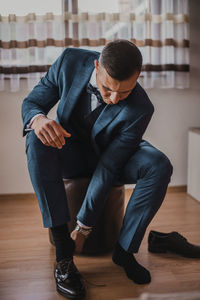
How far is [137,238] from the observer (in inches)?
60.2

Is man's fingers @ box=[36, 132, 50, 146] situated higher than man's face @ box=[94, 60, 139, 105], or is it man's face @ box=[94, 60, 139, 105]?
man's face @ box=[94, 60, 139, 105]

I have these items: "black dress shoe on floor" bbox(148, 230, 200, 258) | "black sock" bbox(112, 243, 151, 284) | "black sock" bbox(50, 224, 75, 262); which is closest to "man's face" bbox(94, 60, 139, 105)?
"black sock" bbox(50, 224, 75, 262)

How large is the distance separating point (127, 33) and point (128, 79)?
123 cm

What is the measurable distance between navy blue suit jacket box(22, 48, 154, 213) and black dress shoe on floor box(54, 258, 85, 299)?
28cm

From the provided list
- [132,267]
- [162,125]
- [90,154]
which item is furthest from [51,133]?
[162,125]

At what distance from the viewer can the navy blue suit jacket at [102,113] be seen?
1.52 m

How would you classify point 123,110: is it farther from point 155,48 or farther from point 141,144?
point 155,48

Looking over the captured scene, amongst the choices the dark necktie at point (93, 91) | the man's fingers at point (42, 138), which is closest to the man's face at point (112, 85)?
the dark necktie at point (93, 91)

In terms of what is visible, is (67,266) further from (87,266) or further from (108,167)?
(108,167)

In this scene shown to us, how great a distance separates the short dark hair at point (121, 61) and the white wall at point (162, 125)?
1.26 m

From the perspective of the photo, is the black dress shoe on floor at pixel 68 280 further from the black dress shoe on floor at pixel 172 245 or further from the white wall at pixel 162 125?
the white wall at pixel 162 125

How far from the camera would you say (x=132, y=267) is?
4.99ft

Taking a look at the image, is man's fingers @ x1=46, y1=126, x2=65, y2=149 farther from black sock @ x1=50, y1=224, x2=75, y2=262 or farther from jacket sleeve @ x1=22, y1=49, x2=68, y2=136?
black sock @ x1=50, y1=224, x2=75, y2=262

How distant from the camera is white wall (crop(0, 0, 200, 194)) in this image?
2.46 meters
